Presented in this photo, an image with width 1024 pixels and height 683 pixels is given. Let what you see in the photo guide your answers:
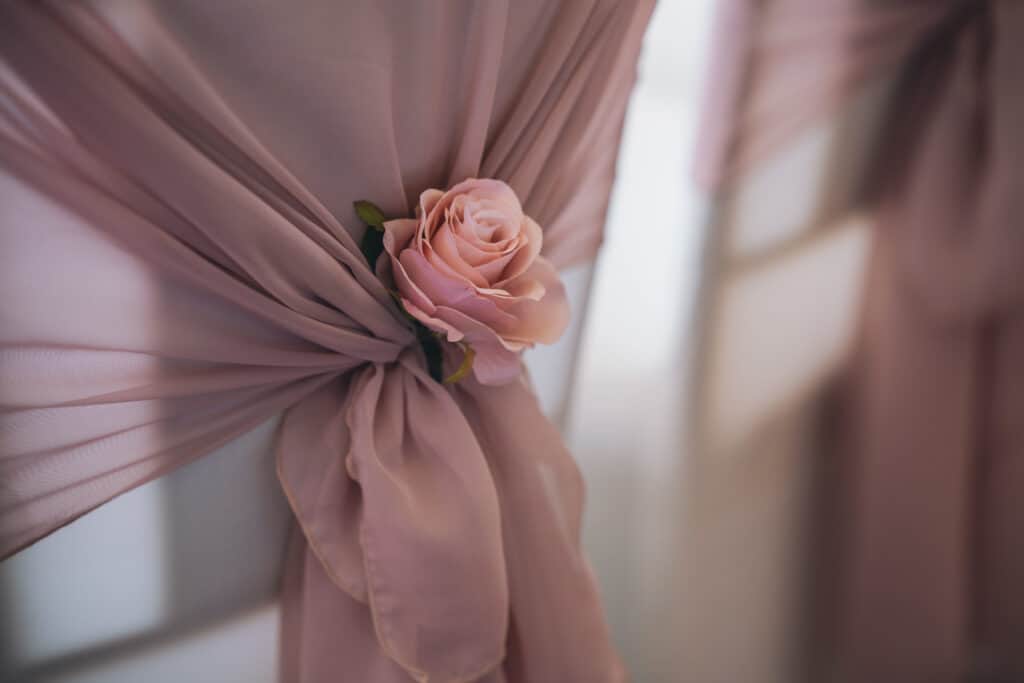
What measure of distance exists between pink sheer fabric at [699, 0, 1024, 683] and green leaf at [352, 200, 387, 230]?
2.30ft

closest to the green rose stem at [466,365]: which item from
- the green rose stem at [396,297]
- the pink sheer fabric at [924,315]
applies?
the green rose stem at [396,297]

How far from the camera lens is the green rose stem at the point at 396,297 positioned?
25.2 inches

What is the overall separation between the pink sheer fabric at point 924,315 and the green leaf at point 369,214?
0.70 metres

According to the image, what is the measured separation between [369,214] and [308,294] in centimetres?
9

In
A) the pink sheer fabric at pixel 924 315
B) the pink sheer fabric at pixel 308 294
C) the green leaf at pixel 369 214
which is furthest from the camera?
the pink sheer fabric at pixel 924 315

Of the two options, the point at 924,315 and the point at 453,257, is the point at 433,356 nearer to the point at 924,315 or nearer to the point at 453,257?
the point at 453,257

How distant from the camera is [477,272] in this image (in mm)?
619

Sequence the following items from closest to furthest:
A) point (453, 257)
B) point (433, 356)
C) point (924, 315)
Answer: point (453, 257), point (433, 356), point (924, 315)

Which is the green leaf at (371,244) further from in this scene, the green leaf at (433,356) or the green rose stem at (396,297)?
the green leaf at (433,356)

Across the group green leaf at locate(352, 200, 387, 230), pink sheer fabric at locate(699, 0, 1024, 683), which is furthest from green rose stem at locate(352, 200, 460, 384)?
pink sheer fabric at locate(699, 0, 1024, 683)

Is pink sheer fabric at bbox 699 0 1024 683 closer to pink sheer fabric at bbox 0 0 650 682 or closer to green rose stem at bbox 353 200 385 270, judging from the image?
pink sheer fabric at bbox 0 0 650 682

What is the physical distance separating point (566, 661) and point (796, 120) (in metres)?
0.92

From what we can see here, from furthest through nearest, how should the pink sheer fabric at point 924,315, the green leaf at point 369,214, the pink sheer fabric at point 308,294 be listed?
the pink sheer fabric at point 924,315
the green leaf at point 369,214
the pink sheer fabric at point 308,294

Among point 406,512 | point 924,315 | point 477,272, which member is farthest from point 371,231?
point 924,315
